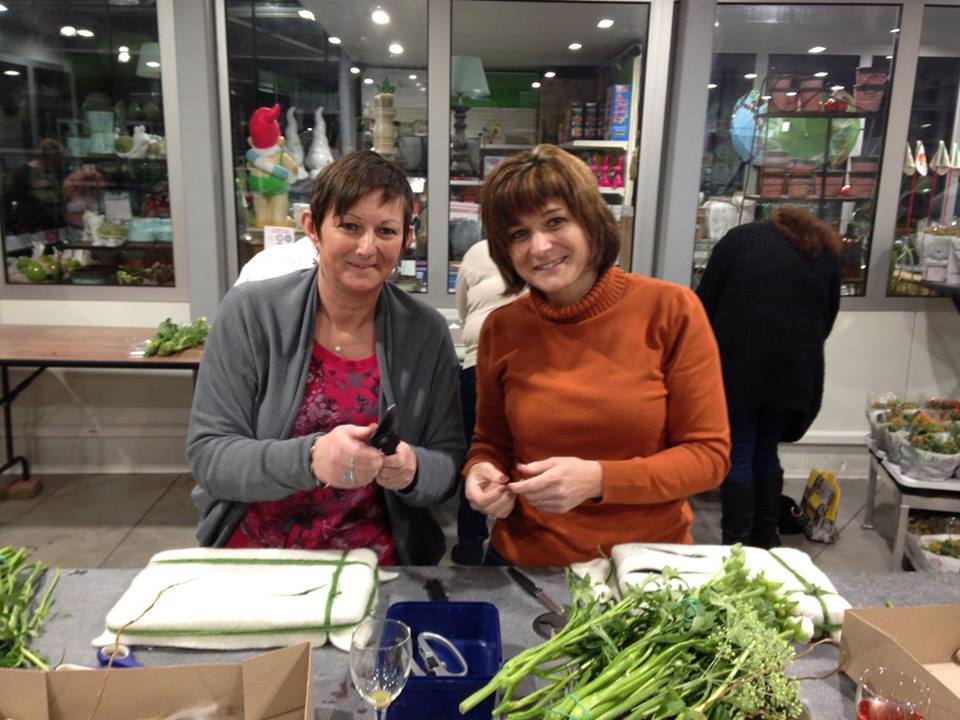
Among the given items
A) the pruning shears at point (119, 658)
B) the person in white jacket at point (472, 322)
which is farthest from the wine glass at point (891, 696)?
the person in white jacket at point (472, 322)

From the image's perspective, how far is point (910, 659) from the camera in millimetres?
954

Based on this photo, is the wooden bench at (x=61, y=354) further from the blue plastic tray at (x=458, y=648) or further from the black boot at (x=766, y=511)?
the black boot at (x=766, y=511)

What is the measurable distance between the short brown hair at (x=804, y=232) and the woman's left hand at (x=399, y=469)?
2.03 metres

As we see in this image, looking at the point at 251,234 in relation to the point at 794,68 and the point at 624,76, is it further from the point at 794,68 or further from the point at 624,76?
the point at 794,68

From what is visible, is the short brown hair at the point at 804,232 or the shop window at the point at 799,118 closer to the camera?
the short brown hair at the point at 804,232

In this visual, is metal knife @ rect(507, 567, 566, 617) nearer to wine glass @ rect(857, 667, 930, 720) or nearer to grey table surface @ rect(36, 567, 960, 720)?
grey table surface @ rect(36, 567, 960, 720)

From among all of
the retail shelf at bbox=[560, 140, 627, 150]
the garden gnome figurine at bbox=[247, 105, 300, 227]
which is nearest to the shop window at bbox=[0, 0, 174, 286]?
the garden gnome figurine at bbox=[247, 105, 300, 227]

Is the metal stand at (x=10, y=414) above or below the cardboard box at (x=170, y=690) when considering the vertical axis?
below

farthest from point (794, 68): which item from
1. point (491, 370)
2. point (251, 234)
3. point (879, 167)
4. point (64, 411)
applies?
point (64, 411)

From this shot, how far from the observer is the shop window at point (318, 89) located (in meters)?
3.86

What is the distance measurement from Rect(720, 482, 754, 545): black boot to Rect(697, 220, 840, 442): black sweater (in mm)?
352

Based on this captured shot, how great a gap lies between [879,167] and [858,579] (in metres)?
3.39

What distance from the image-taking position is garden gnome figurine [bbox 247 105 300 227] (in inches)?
148

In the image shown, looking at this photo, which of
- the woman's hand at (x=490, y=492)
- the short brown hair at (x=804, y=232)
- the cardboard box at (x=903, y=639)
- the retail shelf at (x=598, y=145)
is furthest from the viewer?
the retail shelf at (x=598, y=145)
